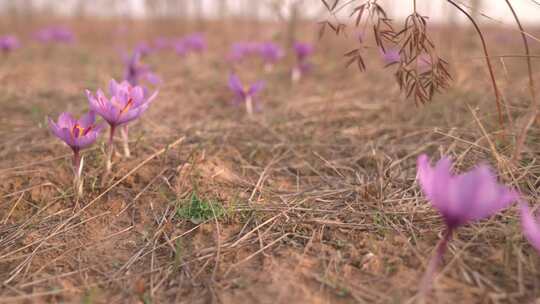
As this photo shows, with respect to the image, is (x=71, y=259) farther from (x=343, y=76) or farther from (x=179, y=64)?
(x=179, y=64)

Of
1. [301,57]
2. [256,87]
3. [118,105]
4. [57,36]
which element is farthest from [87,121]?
[57,36]

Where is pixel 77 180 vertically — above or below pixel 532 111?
below

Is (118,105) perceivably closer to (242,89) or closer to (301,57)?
(242,89)

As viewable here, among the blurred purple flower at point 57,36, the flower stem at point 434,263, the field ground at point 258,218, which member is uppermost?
the blurred purple flower at point 57,36

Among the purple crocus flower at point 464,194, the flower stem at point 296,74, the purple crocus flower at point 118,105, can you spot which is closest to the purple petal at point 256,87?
the purple crocus flower at point 118,105

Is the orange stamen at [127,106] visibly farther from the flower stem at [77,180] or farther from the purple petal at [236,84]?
the purple petal at [236,84]

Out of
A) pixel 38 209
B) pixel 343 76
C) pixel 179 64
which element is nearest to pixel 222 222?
pixel 38 209
